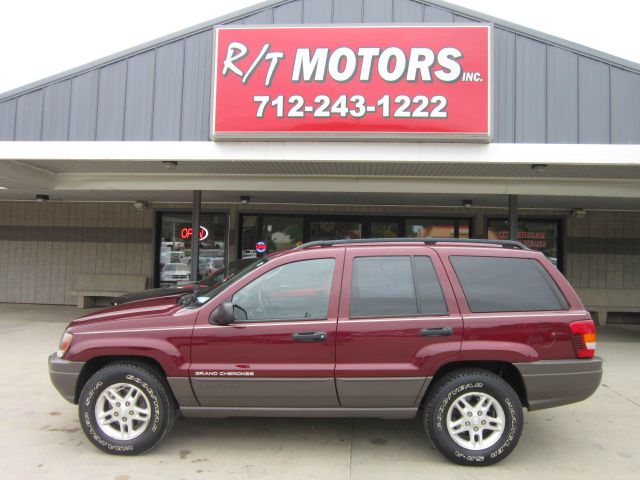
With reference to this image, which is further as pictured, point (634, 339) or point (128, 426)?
point (634, 339)

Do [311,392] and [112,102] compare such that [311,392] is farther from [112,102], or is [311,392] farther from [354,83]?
[112,102]

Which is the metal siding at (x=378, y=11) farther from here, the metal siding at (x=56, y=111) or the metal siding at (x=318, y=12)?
the metal siding at (x=56, y=111)

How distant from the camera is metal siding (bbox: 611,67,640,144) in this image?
21.9 ft

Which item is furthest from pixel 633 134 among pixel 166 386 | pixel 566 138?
pixel 166 386

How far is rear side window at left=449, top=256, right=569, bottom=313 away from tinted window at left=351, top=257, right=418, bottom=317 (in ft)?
1.46

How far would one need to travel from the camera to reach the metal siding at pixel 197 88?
7.00 m

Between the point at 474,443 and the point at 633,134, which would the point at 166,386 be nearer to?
the point at 474,443

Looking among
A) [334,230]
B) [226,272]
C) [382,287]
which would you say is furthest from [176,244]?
[382,287]

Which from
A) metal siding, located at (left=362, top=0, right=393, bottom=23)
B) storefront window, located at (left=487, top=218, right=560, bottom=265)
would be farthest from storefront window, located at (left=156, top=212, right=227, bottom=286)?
storefront window, located at (left=487, top=218, right=560, bottom=265)

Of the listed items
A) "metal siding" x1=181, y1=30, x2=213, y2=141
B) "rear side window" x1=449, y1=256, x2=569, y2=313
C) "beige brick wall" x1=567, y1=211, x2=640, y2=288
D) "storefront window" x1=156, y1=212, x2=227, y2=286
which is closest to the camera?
"rear side window" x1=449, y1=256, x2=569, y2=313

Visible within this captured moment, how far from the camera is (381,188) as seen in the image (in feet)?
28.8

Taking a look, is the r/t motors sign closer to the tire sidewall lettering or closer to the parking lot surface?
the parking lot surface

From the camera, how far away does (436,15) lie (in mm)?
6883

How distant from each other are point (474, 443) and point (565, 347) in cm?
106
